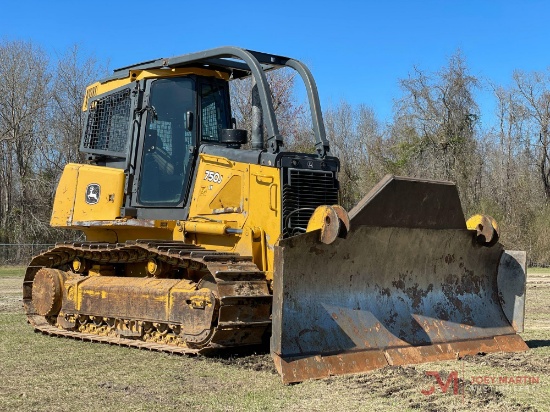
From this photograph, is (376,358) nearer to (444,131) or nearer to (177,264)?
(177,264)

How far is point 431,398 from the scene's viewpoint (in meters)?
5.45

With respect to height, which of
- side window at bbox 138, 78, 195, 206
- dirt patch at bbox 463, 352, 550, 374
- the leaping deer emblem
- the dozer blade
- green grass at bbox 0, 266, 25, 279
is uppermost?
side window at bbox 138, 78, 195, 206

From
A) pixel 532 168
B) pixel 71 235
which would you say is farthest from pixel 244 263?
pixel 532 168

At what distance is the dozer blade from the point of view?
665cm

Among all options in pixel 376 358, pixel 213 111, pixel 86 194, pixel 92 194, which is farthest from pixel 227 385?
pixel 86 194

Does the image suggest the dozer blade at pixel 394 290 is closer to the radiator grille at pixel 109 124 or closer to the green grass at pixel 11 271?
the radiator grille at pixel 109 124

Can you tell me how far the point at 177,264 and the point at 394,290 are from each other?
7.98 ft

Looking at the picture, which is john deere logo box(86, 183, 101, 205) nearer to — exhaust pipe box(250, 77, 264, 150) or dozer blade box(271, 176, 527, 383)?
exhaust pipe box(250, 77, 264, 150)

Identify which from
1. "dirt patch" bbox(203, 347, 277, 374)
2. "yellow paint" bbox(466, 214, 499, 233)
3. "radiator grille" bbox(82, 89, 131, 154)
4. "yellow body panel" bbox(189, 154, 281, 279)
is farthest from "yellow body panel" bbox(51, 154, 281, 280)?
"yellow paint" bbox(466, 214, 499, 233)

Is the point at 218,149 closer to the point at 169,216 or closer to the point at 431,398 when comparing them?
the point at 169,216

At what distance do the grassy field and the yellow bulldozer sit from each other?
11.0 inches

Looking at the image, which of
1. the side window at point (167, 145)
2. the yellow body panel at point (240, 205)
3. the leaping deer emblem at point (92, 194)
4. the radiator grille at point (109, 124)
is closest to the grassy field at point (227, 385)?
the yellow body panel at point (240, 205)

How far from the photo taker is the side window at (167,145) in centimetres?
875

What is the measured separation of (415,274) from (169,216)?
3.01 metres
